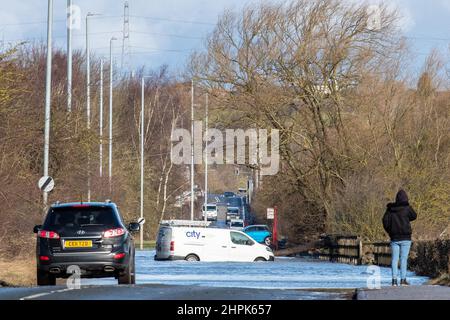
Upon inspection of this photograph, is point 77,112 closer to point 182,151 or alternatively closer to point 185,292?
point 185,292

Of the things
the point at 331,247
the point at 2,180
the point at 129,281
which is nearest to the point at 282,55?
the point at 331,247

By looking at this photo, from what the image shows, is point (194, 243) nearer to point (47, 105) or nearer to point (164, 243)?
point (164, 243)

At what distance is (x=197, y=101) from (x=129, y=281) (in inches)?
1381

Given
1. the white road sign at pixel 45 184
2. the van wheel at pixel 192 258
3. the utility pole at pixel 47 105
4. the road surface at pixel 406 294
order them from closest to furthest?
the road surface at pixel 406 294 < the white road sign at pixel 45 184 < the utility pole at pixel 47 105 < the van wheel at pixel 192 258

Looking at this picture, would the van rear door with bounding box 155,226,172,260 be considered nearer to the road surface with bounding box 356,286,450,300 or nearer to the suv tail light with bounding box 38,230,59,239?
the suv tail light with bounding box 38,230,59,239

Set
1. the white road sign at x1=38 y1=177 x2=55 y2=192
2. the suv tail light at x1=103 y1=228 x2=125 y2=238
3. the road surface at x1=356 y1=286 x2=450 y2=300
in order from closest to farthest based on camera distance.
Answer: the road surface at x1=356 y1=286 x2=450 y2=300 < the suv tail light at x1=103 y1=228 x2=125 y2=238 < the white road sign at x1=38 y1=177 x2=55 y2=192

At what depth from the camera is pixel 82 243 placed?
20984 mm

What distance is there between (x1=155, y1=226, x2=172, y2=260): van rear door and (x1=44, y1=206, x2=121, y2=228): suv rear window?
2393cm

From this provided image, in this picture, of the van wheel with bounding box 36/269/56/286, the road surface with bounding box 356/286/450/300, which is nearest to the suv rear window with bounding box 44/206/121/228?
the van wheel with bounding box 36/269/56/286

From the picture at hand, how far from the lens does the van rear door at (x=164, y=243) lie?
4531cm

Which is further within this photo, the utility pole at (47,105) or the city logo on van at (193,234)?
the city logo on van at (193,234)

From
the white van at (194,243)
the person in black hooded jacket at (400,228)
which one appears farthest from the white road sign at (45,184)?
the person in black hooded jacket at (400,228)

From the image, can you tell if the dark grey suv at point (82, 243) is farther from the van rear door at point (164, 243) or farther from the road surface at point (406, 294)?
the van rear door at point (164, 243)

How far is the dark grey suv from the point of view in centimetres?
2092
